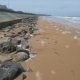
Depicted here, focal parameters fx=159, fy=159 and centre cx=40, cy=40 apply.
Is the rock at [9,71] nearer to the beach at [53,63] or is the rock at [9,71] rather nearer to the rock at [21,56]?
the beach at [53,63]

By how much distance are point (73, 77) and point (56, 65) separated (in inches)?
57.3

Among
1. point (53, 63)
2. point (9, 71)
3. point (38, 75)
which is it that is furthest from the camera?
point (53, 63)

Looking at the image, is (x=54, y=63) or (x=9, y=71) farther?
(x=54, y=63)

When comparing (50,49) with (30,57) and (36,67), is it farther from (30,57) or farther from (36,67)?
(36,67)

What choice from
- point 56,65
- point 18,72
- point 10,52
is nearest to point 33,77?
point 18,72

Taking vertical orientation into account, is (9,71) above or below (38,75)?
above

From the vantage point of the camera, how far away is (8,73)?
21.8ft

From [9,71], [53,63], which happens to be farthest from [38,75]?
[53,63]

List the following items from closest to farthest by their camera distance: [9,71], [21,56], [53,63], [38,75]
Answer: [9,71]
[38,75]
[53,63]
[21,56]

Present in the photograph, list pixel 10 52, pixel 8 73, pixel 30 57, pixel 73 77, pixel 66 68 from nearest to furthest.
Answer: pixel 8 73 < pixel 73 77 < pixel 66 68 < pixel 30 57 < pixel 10 52

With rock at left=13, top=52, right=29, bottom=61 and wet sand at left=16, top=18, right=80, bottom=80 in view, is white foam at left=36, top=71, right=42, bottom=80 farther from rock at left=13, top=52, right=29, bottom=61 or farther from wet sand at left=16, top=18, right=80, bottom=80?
rock at left=13, top=52, right=29, bottom=61

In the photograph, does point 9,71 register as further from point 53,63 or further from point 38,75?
point 53,63

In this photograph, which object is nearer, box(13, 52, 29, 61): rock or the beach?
the beach

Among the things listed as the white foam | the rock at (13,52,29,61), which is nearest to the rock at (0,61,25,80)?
the white foam
